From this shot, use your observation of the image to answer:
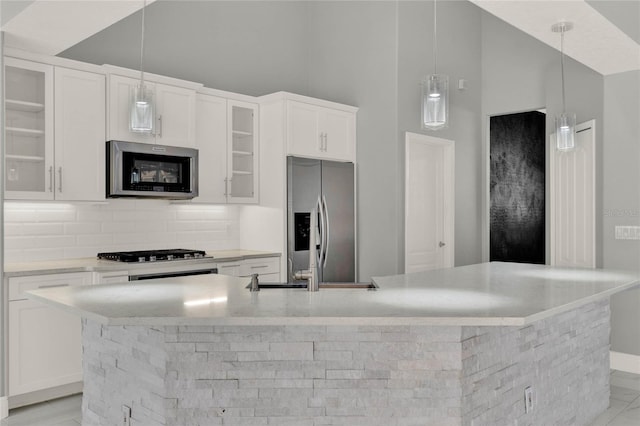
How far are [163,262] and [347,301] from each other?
2325 mm

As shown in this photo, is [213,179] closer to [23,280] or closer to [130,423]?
[23,280]

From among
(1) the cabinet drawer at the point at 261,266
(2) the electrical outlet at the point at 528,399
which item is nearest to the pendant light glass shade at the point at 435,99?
(2) the electrical outlet at the point at 528,399

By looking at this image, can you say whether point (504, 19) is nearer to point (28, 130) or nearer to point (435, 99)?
point (435, 99)

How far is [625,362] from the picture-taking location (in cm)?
459

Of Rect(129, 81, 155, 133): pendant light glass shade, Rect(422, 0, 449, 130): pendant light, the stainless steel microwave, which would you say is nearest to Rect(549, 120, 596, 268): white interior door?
Rect(422, 0, 449, 130): pendant light

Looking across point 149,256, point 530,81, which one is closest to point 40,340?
point 149,256

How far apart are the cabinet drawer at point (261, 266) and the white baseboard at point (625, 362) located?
3.10 metres

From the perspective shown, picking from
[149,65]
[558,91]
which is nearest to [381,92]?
[558,91]

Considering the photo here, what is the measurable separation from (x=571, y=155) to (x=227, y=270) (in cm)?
338

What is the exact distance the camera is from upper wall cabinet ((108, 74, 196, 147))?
13.6 ft

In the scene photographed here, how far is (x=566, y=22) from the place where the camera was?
3.31 m

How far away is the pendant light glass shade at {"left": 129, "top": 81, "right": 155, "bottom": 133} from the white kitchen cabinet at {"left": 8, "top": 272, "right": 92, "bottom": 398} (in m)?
1.34

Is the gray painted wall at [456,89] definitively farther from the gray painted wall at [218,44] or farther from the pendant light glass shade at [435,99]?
the pendant light glass shade at [435,99]

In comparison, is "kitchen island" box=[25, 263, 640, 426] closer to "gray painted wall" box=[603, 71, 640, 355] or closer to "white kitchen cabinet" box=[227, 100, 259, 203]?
"gray painted wall" box=[603, 71, 640, 355]
